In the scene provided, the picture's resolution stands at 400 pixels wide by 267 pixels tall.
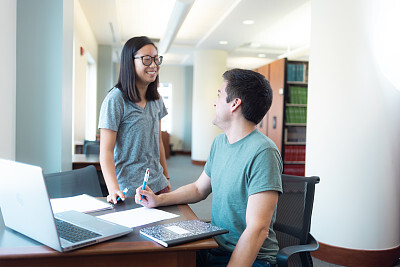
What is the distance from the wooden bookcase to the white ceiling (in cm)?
91

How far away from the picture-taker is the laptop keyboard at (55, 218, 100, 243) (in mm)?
1035

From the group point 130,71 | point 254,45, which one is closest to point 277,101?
point 254,45

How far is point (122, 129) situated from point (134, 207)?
0.47 metres

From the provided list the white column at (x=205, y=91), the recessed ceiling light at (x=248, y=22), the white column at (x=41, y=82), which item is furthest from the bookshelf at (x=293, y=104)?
the white column at (x=41, y=82)

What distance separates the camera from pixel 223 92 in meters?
1.40

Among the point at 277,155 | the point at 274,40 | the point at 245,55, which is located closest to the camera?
the point at 277,155

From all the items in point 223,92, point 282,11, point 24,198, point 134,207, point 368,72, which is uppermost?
point 282,11

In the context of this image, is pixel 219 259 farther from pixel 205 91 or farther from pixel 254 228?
pixel 205 91

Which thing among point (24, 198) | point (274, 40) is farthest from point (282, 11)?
point (24, 198)

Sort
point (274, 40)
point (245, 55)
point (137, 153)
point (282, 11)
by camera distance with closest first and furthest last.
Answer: point (137, 153)
point (282, 11)
point (274, 40)
point (245, 55)

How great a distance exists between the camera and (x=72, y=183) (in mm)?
1744

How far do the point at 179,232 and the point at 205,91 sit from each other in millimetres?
7415

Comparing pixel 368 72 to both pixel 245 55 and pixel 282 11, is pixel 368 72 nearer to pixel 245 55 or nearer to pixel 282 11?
pixel 282 11

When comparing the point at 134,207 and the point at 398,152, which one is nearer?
the point at 134,207
